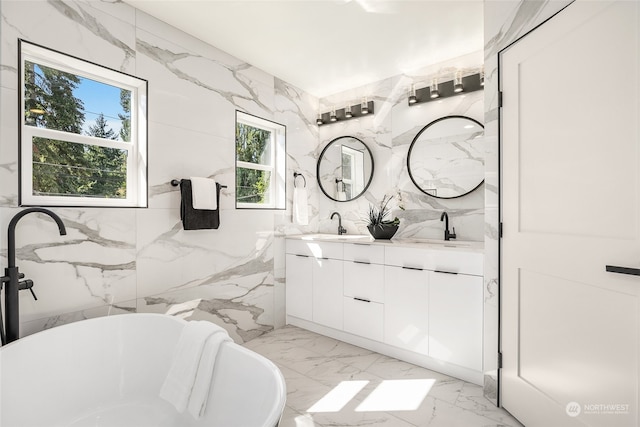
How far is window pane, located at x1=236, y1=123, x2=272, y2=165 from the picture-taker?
3.03 m

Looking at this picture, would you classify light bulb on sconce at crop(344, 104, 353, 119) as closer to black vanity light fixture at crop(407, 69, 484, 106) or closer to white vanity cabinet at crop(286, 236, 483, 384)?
black vanity light fixture at crop(407, 69, 484, 106)

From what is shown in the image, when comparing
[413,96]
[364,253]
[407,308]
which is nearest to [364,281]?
[364,253]

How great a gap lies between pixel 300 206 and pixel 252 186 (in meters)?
0.58

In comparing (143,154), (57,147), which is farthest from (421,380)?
(57,147)

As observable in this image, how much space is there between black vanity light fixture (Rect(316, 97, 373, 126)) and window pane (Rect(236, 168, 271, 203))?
1.00 m

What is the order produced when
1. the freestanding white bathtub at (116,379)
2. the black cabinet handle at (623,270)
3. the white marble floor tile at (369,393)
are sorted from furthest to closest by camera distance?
the white marble floor tile at (369,393)
the freestanding white bathtub at (116,379)
the black cabinet handle at (623,270)

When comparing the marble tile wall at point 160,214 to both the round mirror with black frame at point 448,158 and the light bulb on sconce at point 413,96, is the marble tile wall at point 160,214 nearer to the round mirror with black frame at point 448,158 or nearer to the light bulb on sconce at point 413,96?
the light bulb on sconce at point 413,96

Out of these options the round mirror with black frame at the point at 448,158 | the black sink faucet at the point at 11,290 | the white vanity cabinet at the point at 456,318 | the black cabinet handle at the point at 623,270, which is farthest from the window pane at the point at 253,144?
the black cabinet handle at the point at 623,270

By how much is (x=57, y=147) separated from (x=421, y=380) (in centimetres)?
290

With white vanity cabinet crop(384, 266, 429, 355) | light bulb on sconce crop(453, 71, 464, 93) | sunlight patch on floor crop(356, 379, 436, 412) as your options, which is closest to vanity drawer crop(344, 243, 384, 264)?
white vanity cabinet crop(384, 266, 429, 355)

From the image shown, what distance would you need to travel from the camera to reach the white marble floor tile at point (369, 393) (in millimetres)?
1811

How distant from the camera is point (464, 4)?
214 centimetres

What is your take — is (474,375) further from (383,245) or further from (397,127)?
(397,127)

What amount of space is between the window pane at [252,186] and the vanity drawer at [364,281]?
3.80 feet
